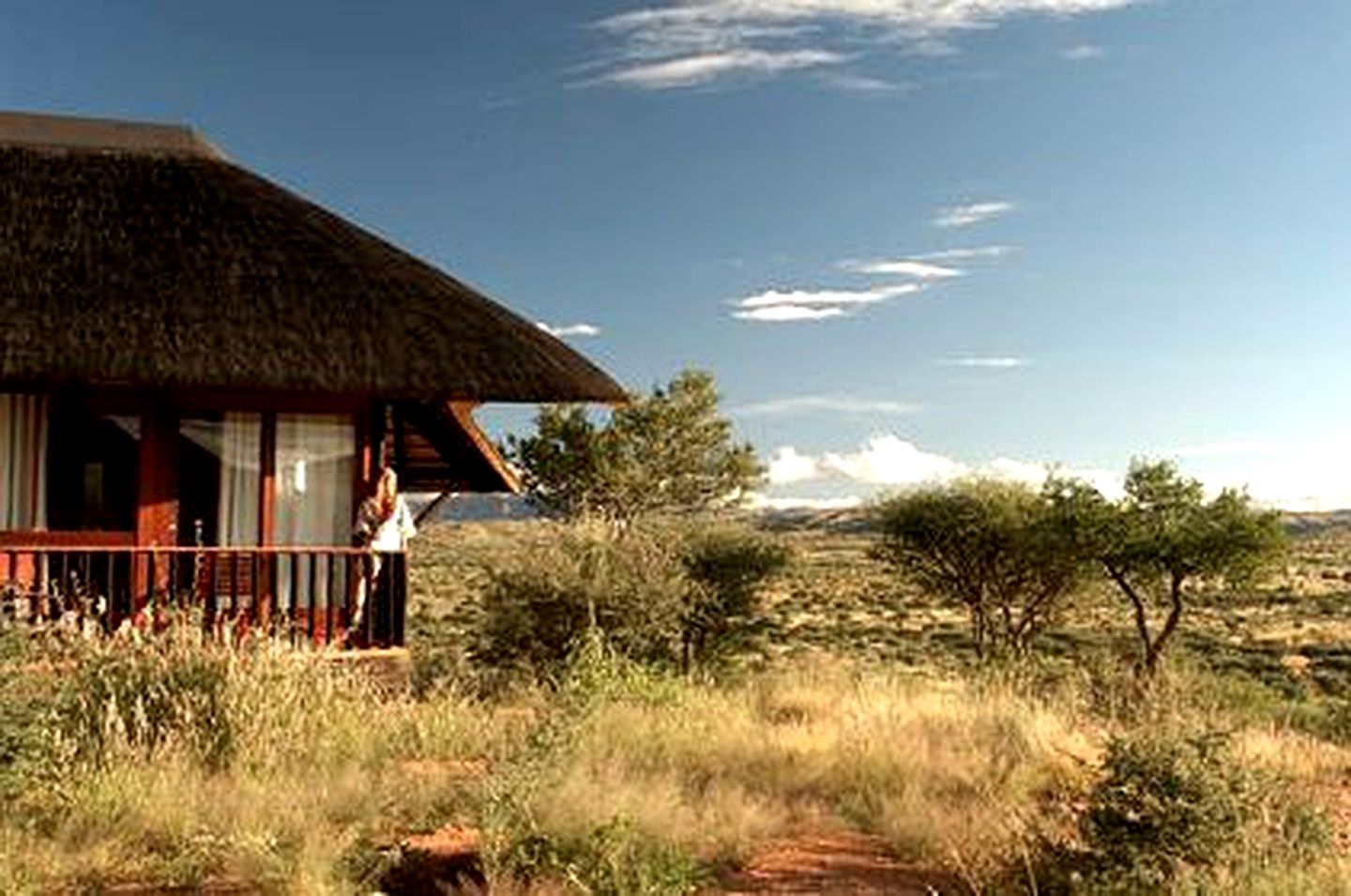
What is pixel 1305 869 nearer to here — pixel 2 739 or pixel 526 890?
pixel 526 890

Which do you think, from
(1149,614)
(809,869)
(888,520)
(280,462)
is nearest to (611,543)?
(280,462)

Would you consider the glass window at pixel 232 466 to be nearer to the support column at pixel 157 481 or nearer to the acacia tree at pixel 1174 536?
the support column at pixel 157 481

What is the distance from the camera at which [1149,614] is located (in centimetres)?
4891

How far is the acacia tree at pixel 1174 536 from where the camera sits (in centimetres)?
2566

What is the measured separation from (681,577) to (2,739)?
30.0ft

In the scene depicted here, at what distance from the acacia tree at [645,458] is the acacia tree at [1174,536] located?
1630cm

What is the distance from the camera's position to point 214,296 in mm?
13109

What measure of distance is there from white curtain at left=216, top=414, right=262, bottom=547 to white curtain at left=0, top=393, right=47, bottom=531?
146cm

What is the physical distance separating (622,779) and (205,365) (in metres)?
5.58

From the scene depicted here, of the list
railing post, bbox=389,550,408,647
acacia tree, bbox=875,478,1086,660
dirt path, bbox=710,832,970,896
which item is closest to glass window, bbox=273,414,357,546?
railing post, bbox=389,550,408,647

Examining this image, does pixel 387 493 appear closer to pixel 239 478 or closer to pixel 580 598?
pixel 239 478

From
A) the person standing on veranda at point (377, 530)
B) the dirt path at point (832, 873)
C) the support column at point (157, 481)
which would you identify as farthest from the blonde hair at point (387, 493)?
the dirt path at point (832, 873)

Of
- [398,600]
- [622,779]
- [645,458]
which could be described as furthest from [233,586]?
[645,458]

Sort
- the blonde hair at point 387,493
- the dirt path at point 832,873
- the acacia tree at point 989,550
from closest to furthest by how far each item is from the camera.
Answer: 1. the dirt path at point 832,873
2. the blonde hair at point 387,493
3. the acacia tree at point 989,550
